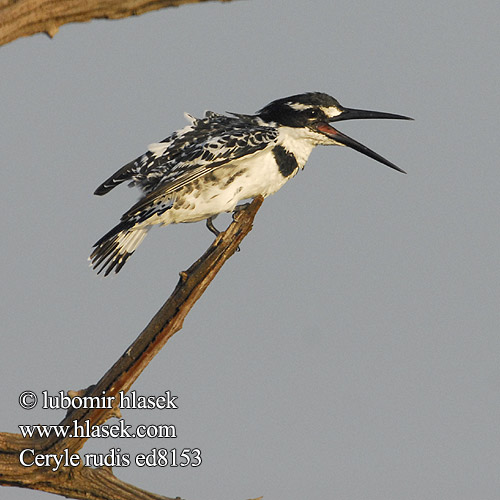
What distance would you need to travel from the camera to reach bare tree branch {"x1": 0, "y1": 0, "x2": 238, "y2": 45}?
5.93m

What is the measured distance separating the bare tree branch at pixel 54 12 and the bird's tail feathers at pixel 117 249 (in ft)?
5.61

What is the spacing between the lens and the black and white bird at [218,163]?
6555 mm

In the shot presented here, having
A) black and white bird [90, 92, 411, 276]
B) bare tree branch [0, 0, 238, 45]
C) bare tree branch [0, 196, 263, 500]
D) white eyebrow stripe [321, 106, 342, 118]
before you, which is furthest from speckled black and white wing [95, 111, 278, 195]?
bare tree branch [0, 0, 238, 45]

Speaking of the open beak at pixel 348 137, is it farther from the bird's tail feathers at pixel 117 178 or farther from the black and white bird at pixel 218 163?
the bird's tail feathers at pixel 117 178

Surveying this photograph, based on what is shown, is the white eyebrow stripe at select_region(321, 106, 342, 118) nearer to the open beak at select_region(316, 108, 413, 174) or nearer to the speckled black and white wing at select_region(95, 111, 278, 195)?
the open beak at select_region(316, 108, 413, 174)

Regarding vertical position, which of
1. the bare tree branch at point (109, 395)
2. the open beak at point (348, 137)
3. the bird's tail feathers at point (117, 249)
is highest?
the open beak at point (348, 137)

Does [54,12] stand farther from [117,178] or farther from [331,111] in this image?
[331,111]

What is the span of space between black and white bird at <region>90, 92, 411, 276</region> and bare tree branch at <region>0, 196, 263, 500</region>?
683 millimetres

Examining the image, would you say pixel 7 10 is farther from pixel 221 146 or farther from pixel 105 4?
pixel 221 146

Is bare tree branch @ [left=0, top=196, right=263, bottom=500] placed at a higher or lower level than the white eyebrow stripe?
lower

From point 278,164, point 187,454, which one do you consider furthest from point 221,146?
point 187,454

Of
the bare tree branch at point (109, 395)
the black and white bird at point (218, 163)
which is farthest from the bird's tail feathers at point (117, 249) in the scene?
the bare tree branch at point (109, 395)

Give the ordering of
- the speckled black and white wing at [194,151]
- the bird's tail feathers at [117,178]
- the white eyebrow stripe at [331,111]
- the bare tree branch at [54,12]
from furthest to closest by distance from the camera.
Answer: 1. the white eyebrow stripe at [331,111]
2. the bird's tail feathers at [117,178]
3. the speckled black and white wing at [194,151]
4. the bare tree branch at [54,12]

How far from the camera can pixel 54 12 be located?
6.08m
